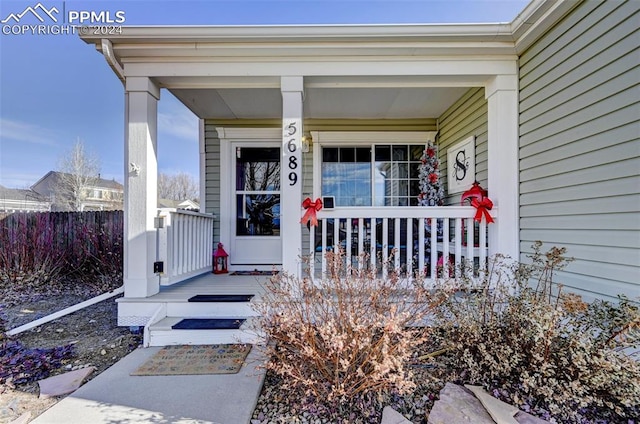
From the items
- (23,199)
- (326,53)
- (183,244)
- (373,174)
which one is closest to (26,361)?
(183,244)

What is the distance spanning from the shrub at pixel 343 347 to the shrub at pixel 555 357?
385mm

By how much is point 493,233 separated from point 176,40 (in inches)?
143

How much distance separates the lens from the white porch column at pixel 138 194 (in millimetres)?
3006

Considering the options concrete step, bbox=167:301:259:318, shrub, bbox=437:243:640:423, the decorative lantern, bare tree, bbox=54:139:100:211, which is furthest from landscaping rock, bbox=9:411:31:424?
bare tree, bbox=54:139:100:211

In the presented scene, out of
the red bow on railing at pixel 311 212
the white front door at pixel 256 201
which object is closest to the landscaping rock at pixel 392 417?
the red bow on railing at pixel 311 212

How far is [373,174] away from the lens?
4.99 m

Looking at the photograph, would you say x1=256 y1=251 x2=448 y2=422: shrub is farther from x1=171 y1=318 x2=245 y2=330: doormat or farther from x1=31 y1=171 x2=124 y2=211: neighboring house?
x1=31 y1=171 x2=124 y2=211: neighboring house

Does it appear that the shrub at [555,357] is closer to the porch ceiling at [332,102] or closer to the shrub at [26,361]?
the porch ceiling at [332,102]

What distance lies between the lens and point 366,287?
6.64 feet

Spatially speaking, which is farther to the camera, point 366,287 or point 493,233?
point 493,233

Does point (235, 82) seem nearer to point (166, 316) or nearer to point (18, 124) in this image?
point (166, 316)

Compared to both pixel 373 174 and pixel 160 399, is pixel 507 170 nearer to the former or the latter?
pixel 373 174

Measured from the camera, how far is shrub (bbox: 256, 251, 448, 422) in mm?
1678

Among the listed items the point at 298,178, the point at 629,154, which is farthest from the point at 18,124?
the point at 629,154
